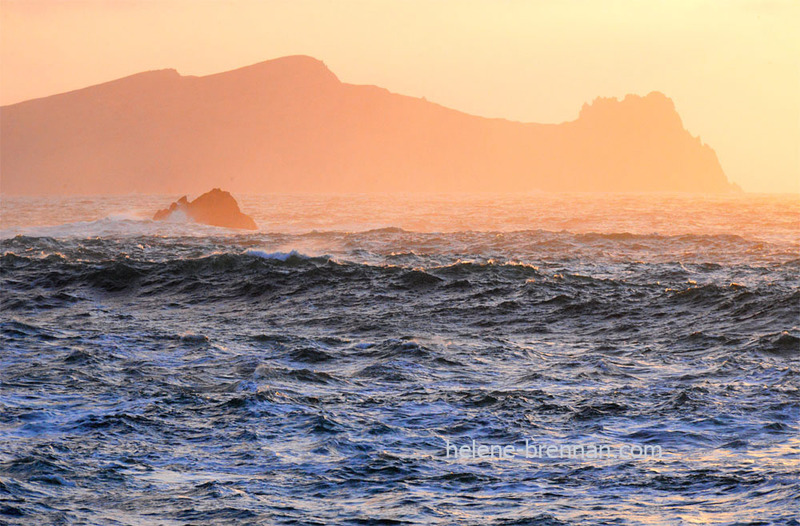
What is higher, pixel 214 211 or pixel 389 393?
pixel 214 211

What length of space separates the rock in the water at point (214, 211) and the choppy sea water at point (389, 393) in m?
34.2

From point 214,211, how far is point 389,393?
53381 millimetres

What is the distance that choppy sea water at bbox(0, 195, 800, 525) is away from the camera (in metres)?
9.84

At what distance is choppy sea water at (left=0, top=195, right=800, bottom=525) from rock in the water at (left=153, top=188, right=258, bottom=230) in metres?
34.2

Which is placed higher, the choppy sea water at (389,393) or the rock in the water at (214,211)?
the rock in the water at (214,211)

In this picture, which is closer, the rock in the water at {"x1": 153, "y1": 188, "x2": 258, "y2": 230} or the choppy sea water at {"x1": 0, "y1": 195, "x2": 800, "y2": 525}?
the choppy sea water at {"x1": 0, "y1": 195, "x2": 800, "y2": 525}

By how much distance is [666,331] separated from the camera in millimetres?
20562

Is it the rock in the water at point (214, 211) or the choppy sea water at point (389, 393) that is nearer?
the choppy sea water at point (389, 393)

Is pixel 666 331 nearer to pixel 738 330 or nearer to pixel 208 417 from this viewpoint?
pixel 738 330

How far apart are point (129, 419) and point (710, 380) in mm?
9523

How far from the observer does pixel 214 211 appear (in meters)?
65.9

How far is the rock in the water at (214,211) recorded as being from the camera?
2576 inches

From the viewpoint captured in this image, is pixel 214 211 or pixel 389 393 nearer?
pixel 389 393

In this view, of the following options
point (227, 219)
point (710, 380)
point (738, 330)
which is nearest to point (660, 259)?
point (738, 330)
